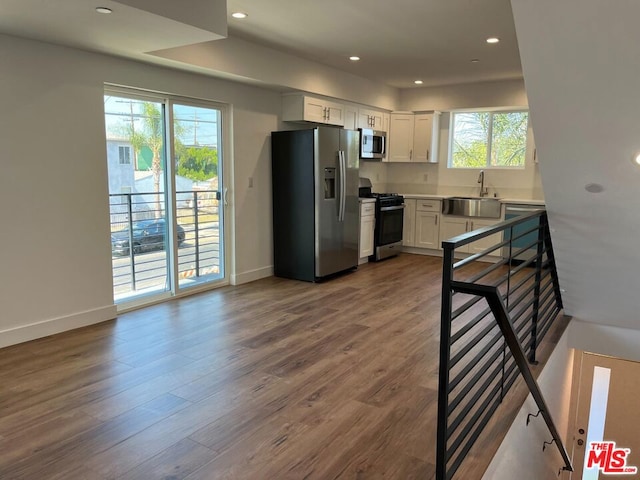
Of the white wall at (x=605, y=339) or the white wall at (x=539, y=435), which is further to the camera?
the white wall at (x=605, y=339)

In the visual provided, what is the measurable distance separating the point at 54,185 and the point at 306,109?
9.48 feet

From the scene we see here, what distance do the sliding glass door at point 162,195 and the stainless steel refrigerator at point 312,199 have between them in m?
0.75

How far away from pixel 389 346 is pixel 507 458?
1266 millimetres

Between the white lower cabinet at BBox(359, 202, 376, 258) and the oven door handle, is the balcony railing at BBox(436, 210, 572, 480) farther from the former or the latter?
the oven door handle

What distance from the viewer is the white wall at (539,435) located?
2.26 m

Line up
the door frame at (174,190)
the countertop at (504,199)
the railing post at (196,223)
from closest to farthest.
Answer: the door frame at (174,190)
the railing post at (196,223)
the countertop at (504,199)

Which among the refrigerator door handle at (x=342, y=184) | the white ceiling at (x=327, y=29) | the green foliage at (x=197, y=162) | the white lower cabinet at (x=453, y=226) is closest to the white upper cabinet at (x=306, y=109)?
the white ceiling at (x=327, y=29)

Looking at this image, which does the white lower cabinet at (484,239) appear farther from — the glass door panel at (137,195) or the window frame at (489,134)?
the glass door panel at (137,195)

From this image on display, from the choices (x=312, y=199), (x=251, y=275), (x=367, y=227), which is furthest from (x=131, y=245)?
(x=367, y=227)

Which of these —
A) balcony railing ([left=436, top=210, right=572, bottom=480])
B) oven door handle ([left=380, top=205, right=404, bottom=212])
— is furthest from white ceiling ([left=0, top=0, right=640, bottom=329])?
oven door handle ([left=380, top=205, right=404, bottom=212])

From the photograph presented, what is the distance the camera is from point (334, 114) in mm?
5941

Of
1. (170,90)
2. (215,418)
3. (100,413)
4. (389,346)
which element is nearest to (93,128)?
(170,90)

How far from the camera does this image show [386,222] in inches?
262

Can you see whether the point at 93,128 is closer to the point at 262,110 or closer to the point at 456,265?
the point at 262,110
